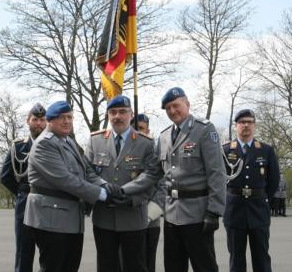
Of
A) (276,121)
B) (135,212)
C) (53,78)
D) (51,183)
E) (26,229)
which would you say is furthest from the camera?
(276,121)

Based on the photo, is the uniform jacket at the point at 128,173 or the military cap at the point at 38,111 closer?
the uniform jacket at the point at 128,173

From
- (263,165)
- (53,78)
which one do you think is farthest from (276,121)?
(263,165)

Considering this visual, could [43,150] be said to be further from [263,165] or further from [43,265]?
[263,165]

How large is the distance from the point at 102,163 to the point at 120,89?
1396mm

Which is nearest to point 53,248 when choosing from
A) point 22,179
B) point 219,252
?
point 22,179

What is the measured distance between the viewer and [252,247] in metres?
6.01

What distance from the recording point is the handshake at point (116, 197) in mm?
4754

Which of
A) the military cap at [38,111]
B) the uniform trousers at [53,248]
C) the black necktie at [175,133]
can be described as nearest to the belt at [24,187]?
the military cap at [38,111]

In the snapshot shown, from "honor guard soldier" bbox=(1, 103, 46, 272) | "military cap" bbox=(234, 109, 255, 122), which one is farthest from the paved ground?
"military cap" bbox=(234, 109, 255, 122)

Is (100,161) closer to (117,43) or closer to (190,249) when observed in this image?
(190,249)

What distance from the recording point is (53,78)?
87.6ft

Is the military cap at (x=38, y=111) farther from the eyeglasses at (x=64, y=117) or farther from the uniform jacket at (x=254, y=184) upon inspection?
the uniform jacket at (x=254, y=184)

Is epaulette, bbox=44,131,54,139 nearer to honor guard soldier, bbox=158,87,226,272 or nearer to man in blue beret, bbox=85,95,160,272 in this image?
man in blue beret, bbox=85,95,160,272

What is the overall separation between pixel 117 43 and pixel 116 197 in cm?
210
